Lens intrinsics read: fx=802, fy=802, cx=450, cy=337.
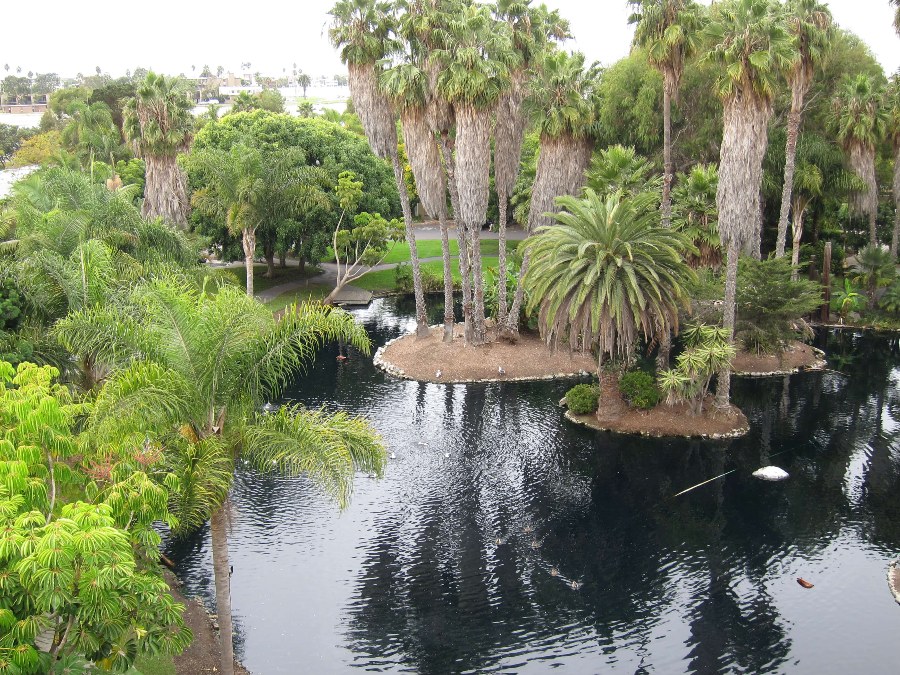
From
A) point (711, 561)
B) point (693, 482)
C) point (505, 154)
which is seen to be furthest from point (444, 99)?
point (711, 561)

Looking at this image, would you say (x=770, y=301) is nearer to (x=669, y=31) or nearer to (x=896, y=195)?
(x=669, y=31)

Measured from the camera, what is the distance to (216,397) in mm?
16875

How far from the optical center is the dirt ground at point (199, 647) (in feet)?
60.2

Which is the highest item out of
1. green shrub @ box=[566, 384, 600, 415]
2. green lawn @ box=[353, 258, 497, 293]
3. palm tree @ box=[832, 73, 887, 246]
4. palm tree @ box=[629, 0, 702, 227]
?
palm tree @ box=[629, 0, 702, 227]

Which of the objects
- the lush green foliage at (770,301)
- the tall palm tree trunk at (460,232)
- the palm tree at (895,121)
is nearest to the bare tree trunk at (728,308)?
the lush green foliage at (770,301)

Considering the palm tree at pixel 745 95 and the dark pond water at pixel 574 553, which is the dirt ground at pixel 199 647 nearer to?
the dark pond water at pixel 574 553

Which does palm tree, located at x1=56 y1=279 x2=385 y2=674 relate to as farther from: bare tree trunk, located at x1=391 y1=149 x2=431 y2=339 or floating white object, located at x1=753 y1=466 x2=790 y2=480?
bare tree trunk, located at x1=391 y1=149 x2=431 y2=339

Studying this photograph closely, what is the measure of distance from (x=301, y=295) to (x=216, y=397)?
122ft

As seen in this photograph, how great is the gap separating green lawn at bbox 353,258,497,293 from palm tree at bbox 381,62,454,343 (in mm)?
19550

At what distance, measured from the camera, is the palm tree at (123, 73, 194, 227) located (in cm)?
4544

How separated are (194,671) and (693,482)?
17.3 m

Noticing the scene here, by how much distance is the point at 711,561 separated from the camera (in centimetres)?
2288

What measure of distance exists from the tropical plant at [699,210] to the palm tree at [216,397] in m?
21.4

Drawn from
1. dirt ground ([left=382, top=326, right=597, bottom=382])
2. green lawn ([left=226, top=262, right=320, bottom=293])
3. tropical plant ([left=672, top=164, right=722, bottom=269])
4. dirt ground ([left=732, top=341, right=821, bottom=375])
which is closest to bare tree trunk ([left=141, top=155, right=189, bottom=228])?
green lawn ([left=226, top=262, right=320, bottom=293])
